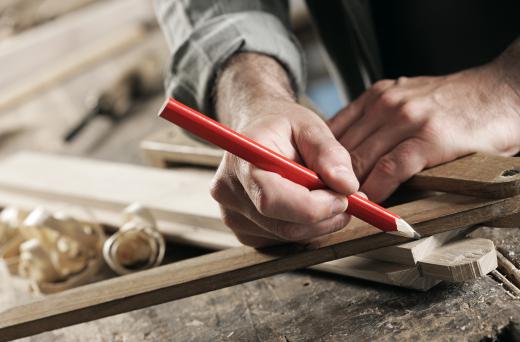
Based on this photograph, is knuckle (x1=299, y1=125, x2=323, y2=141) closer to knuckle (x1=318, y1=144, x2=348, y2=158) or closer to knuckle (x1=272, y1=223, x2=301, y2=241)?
knuckle (x1=318, y1=144, x2=348, y2=158)

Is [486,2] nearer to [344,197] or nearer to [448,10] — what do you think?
[448,10]

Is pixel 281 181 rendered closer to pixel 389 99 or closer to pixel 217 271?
pixel 217 271

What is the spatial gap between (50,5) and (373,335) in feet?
9.72

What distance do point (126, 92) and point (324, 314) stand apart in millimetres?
1858

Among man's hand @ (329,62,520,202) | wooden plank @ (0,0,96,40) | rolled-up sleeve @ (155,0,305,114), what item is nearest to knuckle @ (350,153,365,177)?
man's hand @ (329,62,520,202)

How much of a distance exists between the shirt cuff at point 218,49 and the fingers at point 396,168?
1.35ft

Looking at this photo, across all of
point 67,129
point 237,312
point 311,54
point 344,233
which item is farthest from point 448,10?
point 311,54

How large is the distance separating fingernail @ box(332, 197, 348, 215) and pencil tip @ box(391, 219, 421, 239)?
80 mm

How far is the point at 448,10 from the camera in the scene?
1.52m

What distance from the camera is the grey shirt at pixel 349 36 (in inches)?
50.2

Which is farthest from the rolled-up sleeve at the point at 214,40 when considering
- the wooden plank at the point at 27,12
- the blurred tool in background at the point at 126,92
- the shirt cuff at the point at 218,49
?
the wooden plank at the point at 27,12

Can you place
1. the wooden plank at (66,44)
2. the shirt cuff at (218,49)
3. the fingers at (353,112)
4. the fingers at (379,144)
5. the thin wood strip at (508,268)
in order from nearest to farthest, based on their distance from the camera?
1. the thin wood strip at (508,268)
2. the fingers at (379,144)
3. the fingers at (353,112)
4. the shirt cuff at (218,49)
5. the wooden plank at (66,44)

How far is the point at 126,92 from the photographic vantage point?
2570 millimetres

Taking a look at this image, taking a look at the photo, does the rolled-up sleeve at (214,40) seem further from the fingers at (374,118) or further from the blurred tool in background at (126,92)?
the blurred tool in background at (126,92)
